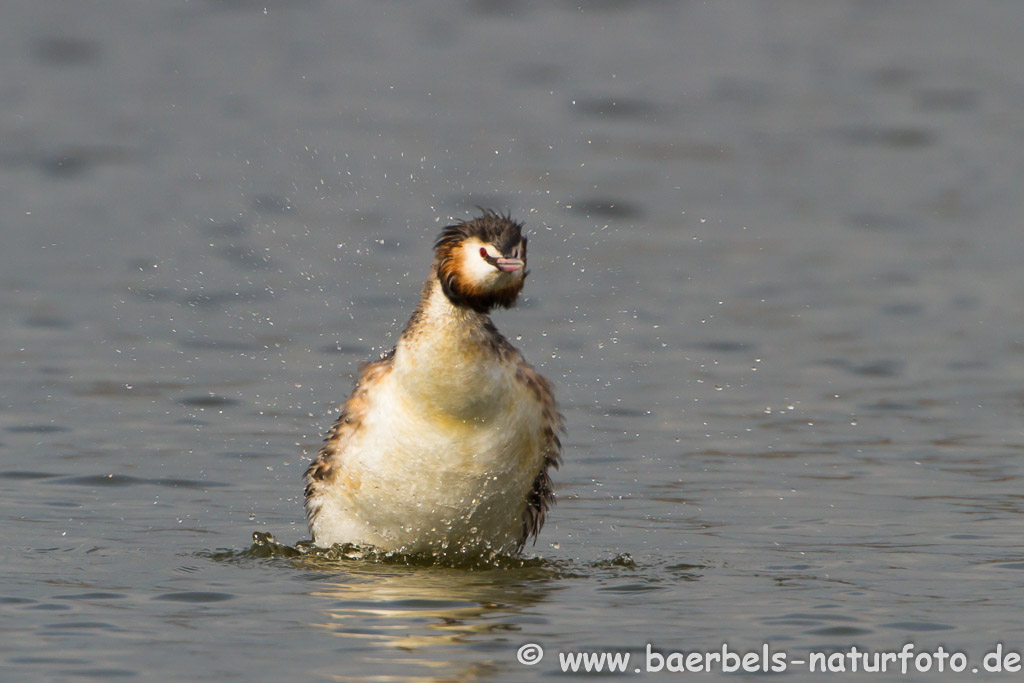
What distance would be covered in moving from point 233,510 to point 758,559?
10.8 ft

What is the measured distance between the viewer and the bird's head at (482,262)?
10102 mm

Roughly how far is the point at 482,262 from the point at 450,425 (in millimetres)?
877

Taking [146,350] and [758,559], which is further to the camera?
[146,350]

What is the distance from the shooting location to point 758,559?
1087 centimetres

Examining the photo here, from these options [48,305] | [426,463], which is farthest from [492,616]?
[48,305]

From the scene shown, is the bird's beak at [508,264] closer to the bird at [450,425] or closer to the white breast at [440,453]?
the bird at [450,425]

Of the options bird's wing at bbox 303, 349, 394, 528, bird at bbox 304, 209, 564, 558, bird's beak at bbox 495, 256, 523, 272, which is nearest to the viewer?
bird's beak at bbox 495, 256, 523, 272

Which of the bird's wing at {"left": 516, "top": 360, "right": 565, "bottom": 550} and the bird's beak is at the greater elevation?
the bird's beak

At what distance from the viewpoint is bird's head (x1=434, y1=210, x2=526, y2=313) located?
10.1 metres

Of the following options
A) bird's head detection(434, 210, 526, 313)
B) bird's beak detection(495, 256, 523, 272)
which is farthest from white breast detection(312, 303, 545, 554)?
bird's beak detection(495, 256, 523, 272)

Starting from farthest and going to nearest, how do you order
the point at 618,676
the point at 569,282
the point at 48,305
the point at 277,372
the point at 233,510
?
the point at 569,282, the point at 48,305, the point at 277,372, the point at 233,510, the point at 618,676

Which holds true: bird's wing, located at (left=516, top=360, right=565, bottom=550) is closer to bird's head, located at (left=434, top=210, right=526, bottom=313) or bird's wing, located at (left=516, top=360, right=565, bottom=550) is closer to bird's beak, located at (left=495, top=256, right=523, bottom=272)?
bird's head, located at (left=434, top=210, right=526, bottom=313)

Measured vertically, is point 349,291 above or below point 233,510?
above

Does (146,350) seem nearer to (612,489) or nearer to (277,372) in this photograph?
(277,372)
